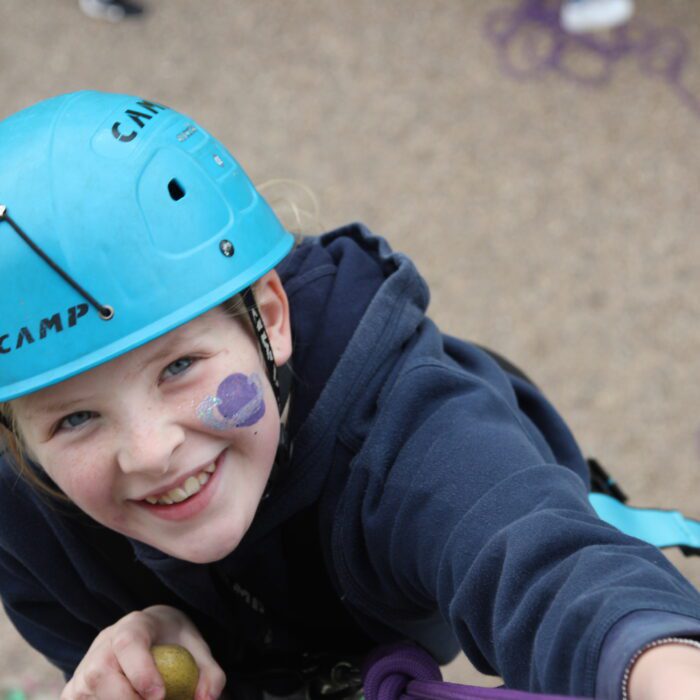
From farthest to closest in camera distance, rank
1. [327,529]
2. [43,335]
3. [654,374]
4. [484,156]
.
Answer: [484,156] < [654,374] < [327,529] < [43,335]

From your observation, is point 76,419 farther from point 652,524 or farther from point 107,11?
point 107,11

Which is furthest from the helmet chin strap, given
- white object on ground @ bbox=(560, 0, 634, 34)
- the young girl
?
white object on ground @ bbox=(560, 0, 634, 34)

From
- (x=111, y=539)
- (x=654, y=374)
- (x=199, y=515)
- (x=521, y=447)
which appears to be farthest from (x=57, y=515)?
(x=654, y=374)

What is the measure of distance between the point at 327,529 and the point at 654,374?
152 centimetres

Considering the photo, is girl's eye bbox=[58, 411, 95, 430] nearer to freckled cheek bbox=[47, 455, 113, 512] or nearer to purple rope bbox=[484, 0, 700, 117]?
freckled cheek bbox=[47, 455, 113, 512]

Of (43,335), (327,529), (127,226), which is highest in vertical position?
(127,226)

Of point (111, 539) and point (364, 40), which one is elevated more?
point (364, 40)

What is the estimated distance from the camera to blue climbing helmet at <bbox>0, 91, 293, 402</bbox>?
1.42 m

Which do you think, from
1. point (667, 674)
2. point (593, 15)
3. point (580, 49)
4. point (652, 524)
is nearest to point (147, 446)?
point (667, 674)

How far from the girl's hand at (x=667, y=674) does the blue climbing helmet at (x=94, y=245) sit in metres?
0.73

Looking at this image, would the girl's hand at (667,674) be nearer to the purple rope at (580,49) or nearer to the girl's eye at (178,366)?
the girl's eye at (178,366)

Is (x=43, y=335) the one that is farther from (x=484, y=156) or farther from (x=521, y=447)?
(x=484, y=156)

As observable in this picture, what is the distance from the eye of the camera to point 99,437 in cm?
146

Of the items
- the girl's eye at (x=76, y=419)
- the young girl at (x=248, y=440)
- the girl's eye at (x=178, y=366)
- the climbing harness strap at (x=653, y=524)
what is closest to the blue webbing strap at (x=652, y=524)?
the climbing harness strap at (x=653, y=524)
